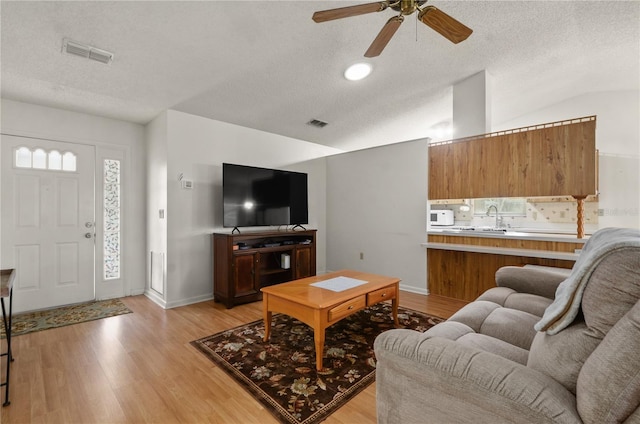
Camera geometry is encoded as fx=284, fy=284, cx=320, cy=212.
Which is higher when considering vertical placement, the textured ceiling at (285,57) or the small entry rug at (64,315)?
the textured ceiling at (285,57)

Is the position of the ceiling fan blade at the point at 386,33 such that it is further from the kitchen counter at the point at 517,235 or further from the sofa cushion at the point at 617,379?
the kitchen counter at the point at 517,235

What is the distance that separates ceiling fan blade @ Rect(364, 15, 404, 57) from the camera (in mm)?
1840

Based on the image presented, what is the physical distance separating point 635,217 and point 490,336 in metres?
4.57

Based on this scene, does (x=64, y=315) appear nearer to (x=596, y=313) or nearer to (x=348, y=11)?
(x=348, y=11)

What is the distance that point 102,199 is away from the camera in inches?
149

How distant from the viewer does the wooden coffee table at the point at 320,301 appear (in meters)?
2.09

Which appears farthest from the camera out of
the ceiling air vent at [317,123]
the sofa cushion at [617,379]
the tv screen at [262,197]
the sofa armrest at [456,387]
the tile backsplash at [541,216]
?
the tile backsplash at [541,216]

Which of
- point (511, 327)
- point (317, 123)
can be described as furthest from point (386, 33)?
point (317, 123)

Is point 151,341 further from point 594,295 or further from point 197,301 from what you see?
point 594,295

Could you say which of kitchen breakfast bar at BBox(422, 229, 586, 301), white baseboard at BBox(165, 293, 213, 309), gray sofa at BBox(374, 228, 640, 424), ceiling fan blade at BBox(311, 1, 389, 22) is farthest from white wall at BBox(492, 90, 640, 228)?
white baseboard at BBox(165, 293, 213, 309)

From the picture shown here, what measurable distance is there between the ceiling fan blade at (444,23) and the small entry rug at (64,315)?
409cm

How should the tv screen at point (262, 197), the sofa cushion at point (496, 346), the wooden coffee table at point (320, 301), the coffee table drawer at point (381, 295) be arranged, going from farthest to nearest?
the tv screen at point (262, 197) → the coffee table drawer at point (381, 295) → the wooden coffee table at point (320, 301) → the sofa cushion at point (496, 346)

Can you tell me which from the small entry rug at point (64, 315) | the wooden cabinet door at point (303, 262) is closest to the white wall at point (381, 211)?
the wooden cabinet door at point (303, 262)

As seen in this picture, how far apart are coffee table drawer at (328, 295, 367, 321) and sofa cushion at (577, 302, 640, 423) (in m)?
1.52
